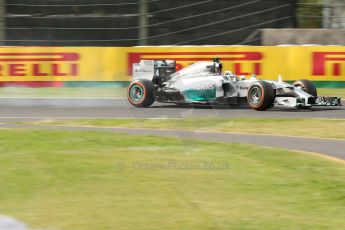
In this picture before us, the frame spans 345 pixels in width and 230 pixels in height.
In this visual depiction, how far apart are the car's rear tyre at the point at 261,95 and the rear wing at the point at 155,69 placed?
6.25ft

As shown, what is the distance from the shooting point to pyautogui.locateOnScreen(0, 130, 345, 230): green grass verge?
544 cm

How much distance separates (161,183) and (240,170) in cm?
103

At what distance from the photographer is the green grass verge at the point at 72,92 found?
59.4 feet

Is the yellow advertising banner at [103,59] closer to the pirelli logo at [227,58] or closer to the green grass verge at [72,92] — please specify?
the pirelli logo at [227,58]

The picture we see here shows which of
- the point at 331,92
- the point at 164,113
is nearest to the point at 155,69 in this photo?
the point at 164,113

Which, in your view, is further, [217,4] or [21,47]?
[217,4]

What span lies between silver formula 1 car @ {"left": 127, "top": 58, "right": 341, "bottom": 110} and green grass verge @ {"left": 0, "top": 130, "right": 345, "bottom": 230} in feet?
17.0

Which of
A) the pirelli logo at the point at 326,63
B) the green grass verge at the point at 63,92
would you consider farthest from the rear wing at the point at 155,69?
the pirelli logo at the point at 326,63

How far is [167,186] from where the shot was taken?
21.9 feet

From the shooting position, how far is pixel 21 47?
19031 mm

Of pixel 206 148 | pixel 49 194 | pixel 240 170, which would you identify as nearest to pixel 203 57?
pixel 206 148

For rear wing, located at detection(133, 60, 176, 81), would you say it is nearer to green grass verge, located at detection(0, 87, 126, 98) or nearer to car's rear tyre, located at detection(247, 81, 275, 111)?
car's rear tyre, located at detection(247, 81, 275, 111)

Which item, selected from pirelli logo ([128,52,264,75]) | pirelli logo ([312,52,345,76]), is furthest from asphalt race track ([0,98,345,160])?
pirelli logo ([312,52,345,76])

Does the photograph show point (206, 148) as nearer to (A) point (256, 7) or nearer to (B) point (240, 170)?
(B) point (240, 170)
